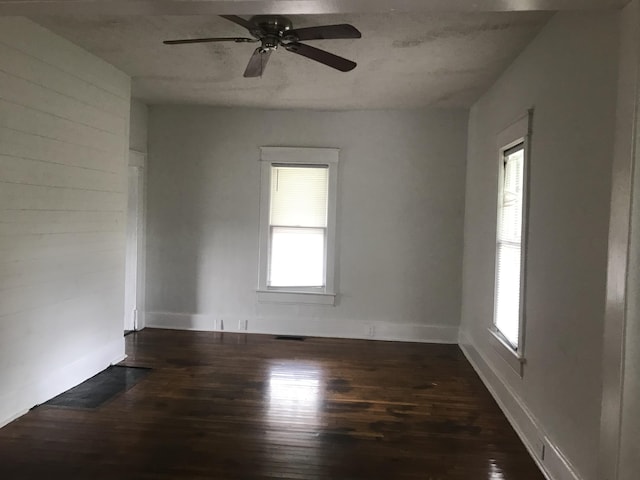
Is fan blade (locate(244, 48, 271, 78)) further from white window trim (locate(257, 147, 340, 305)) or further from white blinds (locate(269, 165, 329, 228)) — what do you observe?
white blinds (locate(269, 165, 329, 228))

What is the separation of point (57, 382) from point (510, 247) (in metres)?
3.55

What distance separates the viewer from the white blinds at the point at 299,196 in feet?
19.7

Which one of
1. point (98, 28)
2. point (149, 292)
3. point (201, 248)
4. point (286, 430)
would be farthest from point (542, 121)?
point (149, 292)

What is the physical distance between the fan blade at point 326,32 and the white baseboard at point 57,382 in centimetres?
293

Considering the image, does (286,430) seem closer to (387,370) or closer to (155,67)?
(387,370)

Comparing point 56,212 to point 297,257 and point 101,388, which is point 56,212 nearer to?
point 101,388

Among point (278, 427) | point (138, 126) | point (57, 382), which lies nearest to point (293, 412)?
point (278, 427)

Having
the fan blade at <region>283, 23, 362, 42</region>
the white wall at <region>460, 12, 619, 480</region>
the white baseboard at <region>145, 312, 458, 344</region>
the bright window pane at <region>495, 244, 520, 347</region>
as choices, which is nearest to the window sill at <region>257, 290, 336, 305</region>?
the white baseboard at <region>145, 312, 458, 344</region>

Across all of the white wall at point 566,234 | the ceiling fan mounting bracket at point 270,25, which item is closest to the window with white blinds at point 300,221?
the white wall at point 566,234

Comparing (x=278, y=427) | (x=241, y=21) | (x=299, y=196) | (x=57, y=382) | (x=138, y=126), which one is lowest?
(x=278, y=427)

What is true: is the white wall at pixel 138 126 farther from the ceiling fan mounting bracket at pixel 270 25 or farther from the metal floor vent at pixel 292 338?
the ceiling fan mounting bracket at pixel 270 25

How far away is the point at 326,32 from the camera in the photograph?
2986 millimetres

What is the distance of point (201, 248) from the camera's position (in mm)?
6156

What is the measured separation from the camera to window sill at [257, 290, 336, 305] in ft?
19.7
